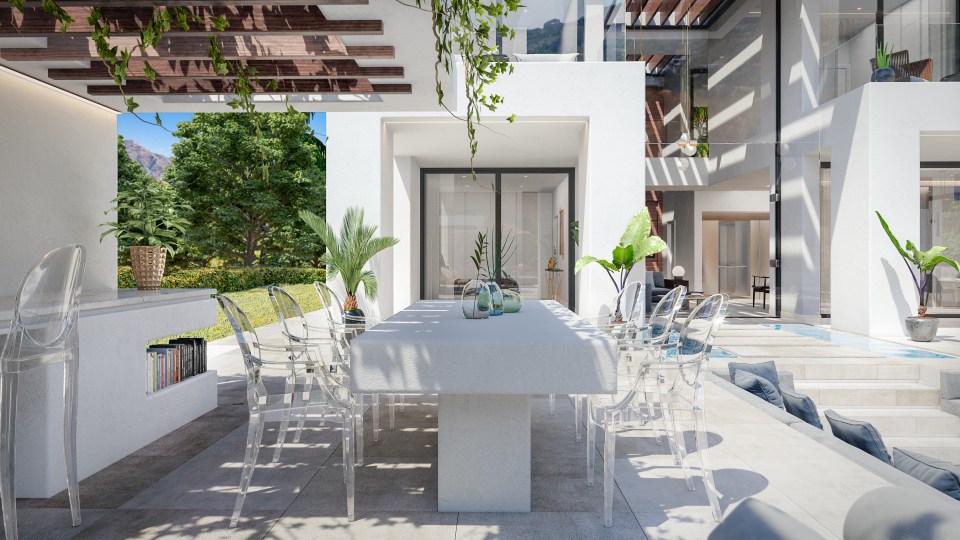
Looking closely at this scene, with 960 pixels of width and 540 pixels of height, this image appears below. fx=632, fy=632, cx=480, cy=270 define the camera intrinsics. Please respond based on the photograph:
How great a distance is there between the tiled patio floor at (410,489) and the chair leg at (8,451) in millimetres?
282

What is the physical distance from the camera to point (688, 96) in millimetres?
13688

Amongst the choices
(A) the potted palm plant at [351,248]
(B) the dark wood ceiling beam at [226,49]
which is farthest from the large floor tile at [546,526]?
(A) the potted palm plant at [351,248]

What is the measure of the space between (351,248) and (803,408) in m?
4.85

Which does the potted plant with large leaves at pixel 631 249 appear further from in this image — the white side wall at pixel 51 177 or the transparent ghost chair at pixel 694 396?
the white side wall at pixel 51 177

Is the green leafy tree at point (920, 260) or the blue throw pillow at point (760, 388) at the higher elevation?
the green leafy tree at point (920, 260)

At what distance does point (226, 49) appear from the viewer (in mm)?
3562

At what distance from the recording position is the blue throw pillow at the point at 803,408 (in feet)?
13.6

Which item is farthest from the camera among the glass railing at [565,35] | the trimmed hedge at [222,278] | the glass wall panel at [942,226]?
the trimmed hedge at [222,278]

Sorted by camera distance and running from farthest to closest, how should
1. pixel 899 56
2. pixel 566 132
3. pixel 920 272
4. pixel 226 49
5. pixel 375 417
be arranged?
pixel 899 56 → pixel 566 132 → pixel 920 272 → pixel 375 417 → pixel 226 49

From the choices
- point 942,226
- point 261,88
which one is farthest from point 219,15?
point 942,226

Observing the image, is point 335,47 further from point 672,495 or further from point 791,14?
point 791,14

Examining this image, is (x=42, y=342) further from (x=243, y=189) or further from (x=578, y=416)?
(x=243, y=189)

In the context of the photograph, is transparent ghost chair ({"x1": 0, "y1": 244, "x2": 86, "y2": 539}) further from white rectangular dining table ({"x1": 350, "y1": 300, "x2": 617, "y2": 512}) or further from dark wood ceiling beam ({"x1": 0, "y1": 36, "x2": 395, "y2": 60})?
dark wood ceiling beam ({"x1": 0, "y1": 36, "x2": 395, "y2": 60})

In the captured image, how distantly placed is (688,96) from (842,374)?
8.91 metres
